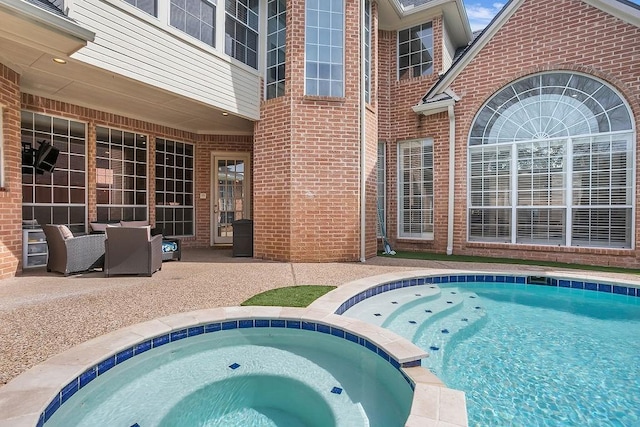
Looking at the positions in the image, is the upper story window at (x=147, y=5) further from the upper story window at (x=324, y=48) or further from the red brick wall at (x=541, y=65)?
the red brick wall at (x=541, y=65)

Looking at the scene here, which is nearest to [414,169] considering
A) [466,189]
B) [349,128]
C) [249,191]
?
[466,189]

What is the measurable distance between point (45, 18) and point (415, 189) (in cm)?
816

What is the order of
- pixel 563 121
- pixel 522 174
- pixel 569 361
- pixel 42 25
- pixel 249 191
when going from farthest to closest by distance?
pixel 249 191
pixel 522 174
pixel 563 121
pixel 42 25
pixel 569 361

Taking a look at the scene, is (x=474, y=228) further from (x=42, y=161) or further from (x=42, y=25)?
(x=42, y=161)

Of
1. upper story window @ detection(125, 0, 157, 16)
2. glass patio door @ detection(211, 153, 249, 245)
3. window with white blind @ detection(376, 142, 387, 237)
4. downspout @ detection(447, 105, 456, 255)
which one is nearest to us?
upper story window @ detection(125, 0, 157, 16)

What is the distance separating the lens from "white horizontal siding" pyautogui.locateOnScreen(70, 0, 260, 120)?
16.1ft

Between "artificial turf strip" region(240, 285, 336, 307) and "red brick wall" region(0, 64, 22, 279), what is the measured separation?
4.37 m

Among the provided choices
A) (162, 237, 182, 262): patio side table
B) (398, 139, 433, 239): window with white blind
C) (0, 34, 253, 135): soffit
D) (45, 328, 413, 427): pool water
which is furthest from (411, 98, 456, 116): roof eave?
(45, 328, 413, 427): pool water

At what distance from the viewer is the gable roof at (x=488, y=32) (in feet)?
21.1

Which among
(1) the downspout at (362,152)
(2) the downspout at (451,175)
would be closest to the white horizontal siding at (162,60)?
(1) the downspout at (362,152)

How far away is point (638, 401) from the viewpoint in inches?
101

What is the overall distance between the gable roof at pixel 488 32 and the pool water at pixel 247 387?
7380mm

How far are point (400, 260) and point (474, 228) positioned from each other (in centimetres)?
234

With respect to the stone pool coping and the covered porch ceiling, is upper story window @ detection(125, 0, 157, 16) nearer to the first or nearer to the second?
the covered porch ceiling
